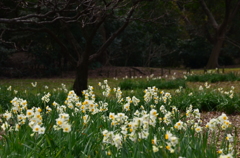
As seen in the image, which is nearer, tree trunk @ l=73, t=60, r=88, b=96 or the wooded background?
tree trunk @ l=73, t=60, r=88, b=96

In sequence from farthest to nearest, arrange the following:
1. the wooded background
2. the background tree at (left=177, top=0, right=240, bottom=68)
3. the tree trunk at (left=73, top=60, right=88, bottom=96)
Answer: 1. the background tree at (left=177, top=0, right=240, bottom=68)
2. the wooded background
3. the tree trunk at (left=73, top=60, right=88, bottom=96)

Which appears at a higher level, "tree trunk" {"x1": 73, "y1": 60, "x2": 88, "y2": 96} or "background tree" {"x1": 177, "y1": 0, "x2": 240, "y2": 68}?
"background tree" {"x1": 177, "y1": 0, "x2": 240, "y2": 68}

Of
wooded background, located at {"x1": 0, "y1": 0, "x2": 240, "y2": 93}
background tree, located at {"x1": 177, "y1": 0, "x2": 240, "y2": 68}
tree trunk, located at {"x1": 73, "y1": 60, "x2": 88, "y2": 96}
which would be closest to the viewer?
tree trunk, located at {"x1": 73, "y1": 60, "x2": 88, "y2": 96}

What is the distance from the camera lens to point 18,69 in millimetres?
19391

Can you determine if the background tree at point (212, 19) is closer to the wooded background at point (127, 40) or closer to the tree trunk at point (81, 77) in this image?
the wooded background at point (127, 40)

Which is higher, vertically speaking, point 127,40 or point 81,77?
point 127,40

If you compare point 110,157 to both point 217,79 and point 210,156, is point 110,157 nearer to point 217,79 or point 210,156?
point 210,156

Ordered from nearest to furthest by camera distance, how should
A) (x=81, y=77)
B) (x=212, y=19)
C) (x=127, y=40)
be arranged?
(x=81, y=77) < (x=127, y=40) < (x=212, y=19)

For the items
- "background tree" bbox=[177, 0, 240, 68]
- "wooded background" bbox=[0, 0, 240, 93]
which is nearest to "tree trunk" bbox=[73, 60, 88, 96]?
"wooded background" bbox=[0, 0, 240, 93]

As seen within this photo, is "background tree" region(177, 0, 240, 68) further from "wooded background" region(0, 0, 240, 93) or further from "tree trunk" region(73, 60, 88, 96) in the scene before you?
"tree trunk" region(73, 60, 88, 96)

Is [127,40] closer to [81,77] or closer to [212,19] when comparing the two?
[212,19]

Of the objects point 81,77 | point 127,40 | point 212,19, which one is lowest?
point 81,77

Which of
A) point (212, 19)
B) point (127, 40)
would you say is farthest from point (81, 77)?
point (212, 19)

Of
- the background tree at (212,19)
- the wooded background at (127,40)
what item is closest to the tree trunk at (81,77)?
the wooded background at (127,40)
